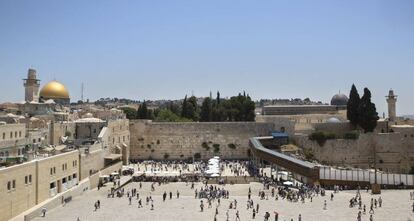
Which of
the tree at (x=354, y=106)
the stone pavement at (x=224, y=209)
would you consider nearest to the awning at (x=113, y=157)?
the stone pavement at (x=224, y=209)

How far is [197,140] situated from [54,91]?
20.5 m

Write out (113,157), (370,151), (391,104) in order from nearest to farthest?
(113,157), (370,151), (391,104)

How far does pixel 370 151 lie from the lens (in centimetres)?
5012

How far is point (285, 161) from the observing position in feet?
116

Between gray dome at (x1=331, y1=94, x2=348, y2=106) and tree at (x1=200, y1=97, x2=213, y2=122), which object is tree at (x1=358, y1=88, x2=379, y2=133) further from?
gray dome at (x1=331, y1=94, x2=348, y2=106)

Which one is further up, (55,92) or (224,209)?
(55,92)

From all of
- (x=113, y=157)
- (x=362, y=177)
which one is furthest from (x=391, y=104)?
(x=113, y=157)

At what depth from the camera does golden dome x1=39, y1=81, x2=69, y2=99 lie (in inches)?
2352

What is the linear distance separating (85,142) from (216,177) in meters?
12.3

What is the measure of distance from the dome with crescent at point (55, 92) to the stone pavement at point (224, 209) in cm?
3039

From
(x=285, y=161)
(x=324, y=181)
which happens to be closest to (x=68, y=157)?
(x=285, y=161)

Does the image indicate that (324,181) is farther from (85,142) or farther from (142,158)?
(142,158)

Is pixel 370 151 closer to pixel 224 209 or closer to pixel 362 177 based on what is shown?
pixel 362 177

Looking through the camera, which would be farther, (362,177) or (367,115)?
(367,115)
